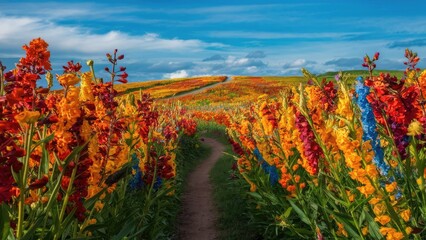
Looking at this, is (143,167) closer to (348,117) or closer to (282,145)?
(282,145)

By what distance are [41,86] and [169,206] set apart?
250 inches

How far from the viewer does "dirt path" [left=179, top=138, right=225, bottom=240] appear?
8820mm

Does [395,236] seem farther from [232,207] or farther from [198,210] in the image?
[198,210]

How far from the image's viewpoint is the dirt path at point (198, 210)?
347 inches

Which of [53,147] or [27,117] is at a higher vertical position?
[27,117]

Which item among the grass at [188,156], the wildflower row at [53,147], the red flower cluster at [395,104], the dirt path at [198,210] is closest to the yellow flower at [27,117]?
the wildflower row at [53,147]

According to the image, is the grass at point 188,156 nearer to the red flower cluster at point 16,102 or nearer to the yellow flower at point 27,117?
the red flower cluster at point 16,102

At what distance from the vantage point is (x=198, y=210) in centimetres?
1049

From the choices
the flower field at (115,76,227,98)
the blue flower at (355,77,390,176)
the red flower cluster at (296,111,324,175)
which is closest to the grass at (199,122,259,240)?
the red flower cluster at (296,111,324,175)

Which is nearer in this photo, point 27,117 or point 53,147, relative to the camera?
point 27,117

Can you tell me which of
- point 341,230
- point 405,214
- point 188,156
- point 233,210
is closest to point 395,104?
point 405,214

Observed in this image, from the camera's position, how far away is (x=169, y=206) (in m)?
9.32

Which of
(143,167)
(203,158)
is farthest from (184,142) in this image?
(143,167)

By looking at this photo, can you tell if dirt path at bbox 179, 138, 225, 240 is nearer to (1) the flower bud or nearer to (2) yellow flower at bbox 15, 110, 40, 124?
(1) the flower bud
